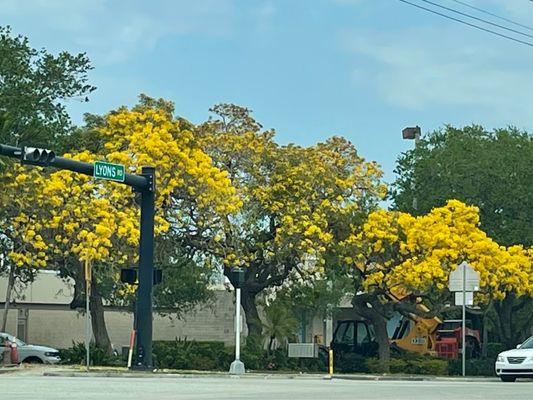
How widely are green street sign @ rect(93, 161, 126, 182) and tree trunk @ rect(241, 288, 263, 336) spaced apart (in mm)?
14153

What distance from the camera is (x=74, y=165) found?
26.9 m

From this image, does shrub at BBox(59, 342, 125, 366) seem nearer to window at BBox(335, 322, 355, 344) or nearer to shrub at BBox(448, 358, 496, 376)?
shrub at BBox(448, 358, 496, 376)

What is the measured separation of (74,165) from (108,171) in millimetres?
1314

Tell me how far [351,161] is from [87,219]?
1151 centimetres

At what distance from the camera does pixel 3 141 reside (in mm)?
39906

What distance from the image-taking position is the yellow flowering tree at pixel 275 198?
3912cm

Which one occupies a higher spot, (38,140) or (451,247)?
(38,140)

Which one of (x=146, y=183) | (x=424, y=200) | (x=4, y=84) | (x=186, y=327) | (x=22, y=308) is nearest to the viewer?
(x=146, y=183)

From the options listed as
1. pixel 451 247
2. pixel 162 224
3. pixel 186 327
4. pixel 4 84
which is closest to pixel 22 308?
pixel 186 327

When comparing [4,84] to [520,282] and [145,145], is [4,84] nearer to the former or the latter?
[145,145]

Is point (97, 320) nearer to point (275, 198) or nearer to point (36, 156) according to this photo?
point (275, 198)

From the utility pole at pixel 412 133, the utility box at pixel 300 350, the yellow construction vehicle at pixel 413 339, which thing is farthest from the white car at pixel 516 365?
the utility pole at pixel 412 133

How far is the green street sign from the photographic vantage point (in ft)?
90.9

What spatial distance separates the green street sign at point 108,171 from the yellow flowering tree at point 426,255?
1363 centimetres
